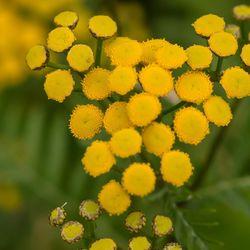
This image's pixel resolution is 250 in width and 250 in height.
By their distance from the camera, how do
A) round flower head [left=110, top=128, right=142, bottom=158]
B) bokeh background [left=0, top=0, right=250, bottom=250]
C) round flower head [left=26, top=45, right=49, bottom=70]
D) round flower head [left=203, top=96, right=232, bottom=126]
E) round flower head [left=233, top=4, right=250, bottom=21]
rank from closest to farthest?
round flower head [left=110, top=128, right=142, bottom=158] → round flower head [left=203, top=96, right=232, bottom=126] → round flower head [left=26, top=45, right=49, bottom=70] → round flower head [left=233, top=4, right=250, bottom=21] → bokeh background [left=0, top=0, right=250, bottom=250]

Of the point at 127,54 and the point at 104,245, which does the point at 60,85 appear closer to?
the point at 127,54

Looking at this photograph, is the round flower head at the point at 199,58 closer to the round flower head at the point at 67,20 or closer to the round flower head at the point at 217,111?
the round flower head at the point at 217,111

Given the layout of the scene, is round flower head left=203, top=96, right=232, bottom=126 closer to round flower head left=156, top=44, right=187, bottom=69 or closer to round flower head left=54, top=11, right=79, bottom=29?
round flower head left=156, top=44, right=187, bottom=69

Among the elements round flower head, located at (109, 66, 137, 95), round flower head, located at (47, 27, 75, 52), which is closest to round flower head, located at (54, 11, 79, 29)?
round flower head, located at (47, 27, 75, 52)

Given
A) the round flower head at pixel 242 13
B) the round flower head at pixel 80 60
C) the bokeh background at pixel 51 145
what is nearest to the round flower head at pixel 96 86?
the round flower head at pixel 80 60

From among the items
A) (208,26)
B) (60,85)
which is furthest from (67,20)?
(208,26)

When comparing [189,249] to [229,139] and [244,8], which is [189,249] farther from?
[229,139]

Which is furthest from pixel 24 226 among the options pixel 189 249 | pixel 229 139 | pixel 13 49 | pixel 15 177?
pixel 189 249

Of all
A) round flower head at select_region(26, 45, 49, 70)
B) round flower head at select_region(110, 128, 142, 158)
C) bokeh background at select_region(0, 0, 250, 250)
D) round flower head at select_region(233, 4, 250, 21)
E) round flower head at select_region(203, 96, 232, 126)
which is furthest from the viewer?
bokeh background at select_region(0, 0, 250, 250)
